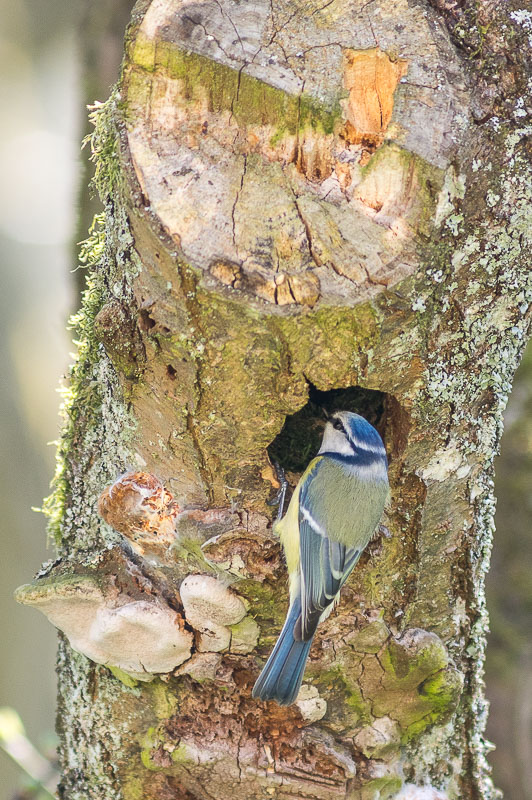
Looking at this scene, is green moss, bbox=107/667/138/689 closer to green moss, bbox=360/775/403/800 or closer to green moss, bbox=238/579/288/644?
green moss, bbox=238/579/288/644

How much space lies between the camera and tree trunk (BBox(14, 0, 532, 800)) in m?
1.47

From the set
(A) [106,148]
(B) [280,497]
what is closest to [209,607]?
(B) [280,497]

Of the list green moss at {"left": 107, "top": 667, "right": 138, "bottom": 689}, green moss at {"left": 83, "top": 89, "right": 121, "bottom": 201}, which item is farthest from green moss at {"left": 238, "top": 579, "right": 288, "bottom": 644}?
green moss at {"left": 83, "top": 89, "right": 121, "bottom": 201}

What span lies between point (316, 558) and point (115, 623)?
0.52 m

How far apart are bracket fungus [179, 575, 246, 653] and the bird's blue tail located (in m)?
0.11

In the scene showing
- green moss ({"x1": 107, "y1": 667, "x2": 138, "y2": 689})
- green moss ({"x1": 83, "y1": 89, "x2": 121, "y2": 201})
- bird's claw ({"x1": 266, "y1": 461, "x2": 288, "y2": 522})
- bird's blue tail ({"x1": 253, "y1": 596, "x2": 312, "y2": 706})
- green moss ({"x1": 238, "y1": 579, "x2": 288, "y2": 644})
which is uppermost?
green moss ({"x1": 83, "y1": 89, "x2": 121, "y2": 201})

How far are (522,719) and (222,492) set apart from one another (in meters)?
2.26

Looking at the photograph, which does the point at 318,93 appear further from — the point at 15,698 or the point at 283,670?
the point at 15,698

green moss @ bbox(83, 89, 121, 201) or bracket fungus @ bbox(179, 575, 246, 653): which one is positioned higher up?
green moss @ bbox(83, 89, 121, 201)

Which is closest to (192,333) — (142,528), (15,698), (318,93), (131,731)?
(142,528)

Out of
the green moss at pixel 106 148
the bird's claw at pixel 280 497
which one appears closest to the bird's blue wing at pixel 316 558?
the bird's claw at pixel 280 497

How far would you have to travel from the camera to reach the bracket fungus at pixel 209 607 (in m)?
1.60

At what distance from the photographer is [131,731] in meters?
1.78

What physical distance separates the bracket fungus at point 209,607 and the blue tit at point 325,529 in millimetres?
124
